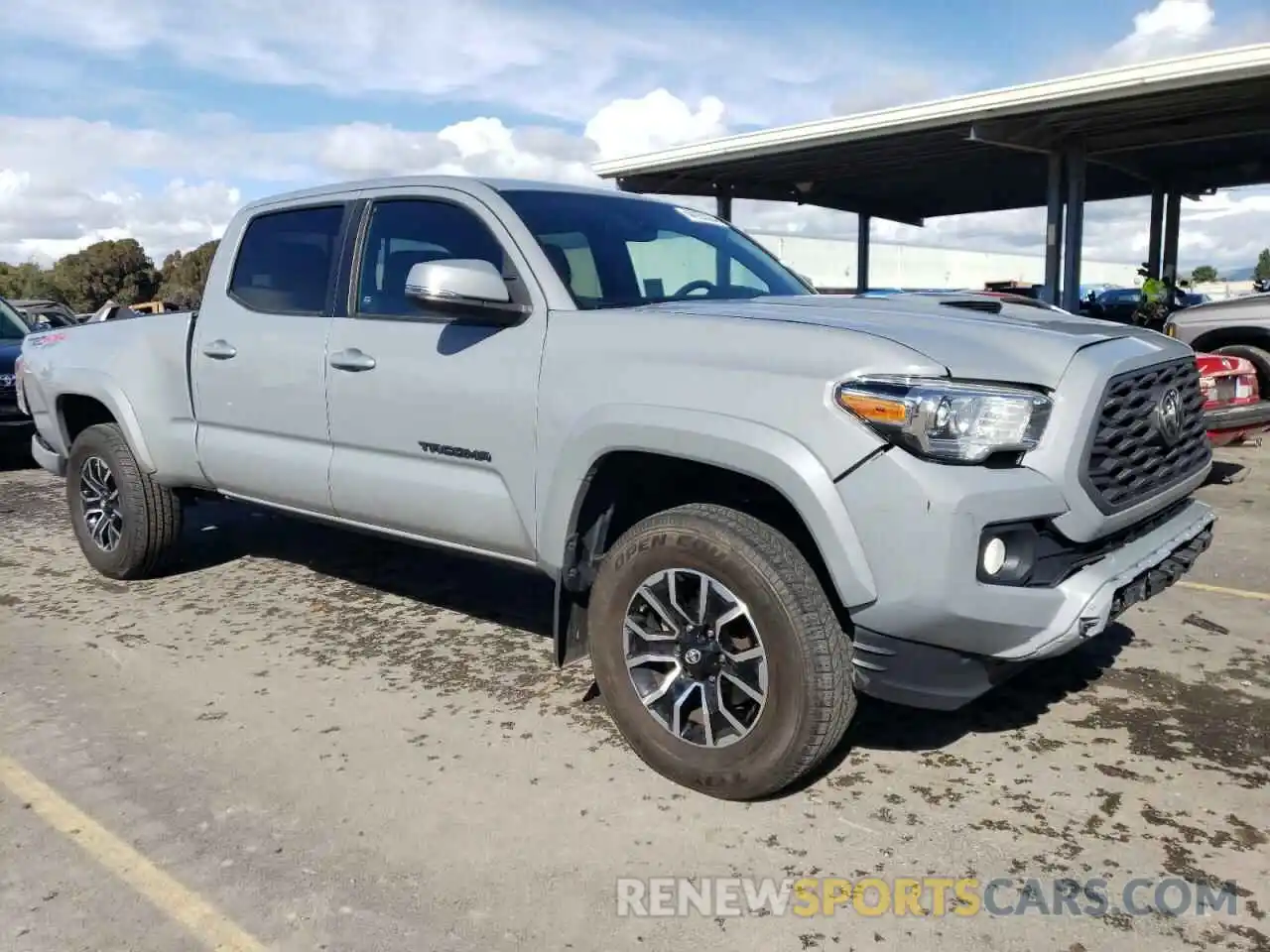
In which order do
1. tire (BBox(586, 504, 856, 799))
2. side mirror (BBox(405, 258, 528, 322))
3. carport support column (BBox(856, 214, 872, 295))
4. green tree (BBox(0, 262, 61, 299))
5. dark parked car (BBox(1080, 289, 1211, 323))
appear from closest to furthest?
1. tire (BBox(586, 504, 856, 799))
2. side mirror (BBox(405, 258, 528, 322))
3. dark parked car (BBox(1080, 289, 1211, 323))
4. carport support column (BBox(856, 214, 872, 295))
5. green tree (BBox(0, 262, 61, 299))

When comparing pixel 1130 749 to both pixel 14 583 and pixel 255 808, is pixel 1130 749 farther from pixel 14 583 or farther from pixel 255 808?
pixel 14 583

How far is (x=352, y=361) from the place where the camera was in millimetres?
4086

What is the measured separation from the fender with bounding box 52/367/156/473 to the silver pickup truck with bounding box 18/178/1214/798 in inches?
31.3

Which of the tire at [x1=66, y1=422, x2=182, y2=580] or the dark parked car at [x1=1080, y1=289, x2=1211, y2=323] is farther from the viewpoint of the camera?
the dark parked car at [x1=1080, y1=289, x2=1211, y2=323]

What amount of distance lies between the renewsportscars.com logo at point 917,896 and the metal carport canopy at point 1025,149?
45.4 ft

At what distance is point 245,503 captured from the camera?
5.02 meters

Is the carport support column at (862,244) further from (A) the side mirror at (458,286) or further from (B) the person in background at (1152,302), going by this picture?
(A) the side mirror at (458,286)

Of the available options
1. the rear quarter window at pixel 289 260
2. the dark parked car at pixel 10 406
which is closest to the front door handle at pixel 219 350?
the rear quarter window at pixel 289 260

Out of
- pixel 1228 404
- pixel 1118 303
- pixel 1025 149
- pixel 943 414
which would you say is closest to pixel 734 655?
pixel 943 414

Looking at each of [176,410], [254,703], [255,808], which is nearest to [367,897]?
[255,808]

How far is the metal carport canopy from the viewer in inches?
584

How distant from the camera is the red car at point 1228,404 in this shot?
7312 mm

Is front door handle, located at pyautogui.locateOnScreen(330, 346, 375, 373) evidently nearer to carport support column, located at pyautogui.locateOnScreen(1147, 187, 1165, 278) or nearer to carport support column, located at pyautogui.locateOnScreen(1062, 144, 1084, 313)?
carport support column, located at pyautogui.locateOnScreen(1062, 144, 1084, 313)

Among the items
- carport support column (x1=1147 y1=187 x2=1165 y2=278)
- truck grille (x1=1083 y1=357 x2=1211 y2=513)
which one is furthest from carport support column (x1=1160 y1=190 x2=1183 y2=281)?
truck grille (x1=1083 y1=357 x2=1211 y2=513)
